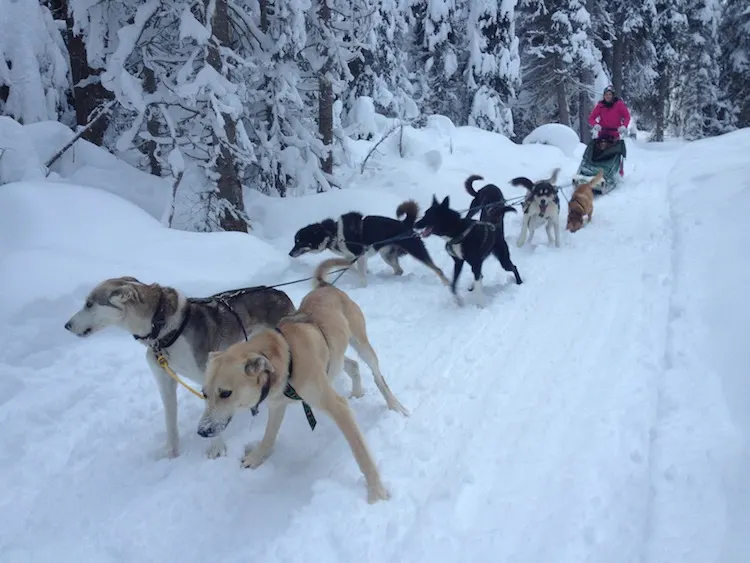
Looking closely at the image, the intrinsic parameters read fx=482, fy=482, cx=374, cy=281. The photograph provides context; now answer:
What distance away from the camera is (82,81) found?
887cm

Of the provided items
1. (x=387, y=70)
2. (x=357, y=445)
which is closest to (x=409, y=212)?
(x=357, y=445)

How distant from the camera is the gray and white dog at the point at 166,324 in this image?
11.1ft

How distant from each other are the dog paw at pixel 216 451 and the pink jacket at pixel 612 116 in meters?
12.0

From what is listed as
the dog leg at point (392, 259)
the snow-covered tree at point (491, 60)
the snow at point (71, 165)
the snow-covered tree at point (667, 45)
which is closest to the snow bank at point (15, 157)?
the snow at point (71, 165)

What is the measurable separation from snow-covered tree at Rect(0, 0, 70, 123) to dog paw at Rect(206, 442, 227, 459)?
304 inches

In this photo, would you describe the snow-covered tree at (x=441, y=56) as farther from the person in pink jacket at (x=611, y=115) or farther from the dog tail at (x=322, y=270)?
the dog tail at (x=322, y=270)

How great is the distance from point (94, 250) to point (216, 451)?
3526 millimetres

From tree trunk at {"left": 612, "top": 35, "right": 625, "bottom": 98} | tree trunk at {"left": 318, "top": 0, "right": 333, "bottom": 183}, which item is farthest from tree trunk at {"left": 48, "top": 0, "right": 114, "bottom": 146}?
tree trunk at {"left": 612, "top": 35, "right": 625, "bottom": 98}

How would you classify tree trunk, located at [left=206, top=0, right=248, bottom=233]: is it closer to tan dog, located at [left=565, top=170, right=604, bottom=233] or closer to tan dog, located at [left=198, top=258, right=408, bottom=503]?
tan dog, located at [left=198, top=258, right=408, bottom=503]

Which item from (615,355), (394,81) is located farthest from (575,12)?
(615,355)

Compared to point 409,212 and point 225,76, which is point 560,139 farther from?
point 225,76

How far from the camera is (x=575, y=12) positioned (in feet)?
70.1

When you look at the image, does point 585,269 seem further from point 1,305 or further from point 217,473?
point 1,305

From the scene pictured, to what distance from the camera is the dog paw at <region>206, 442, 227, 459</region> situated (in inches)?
141
